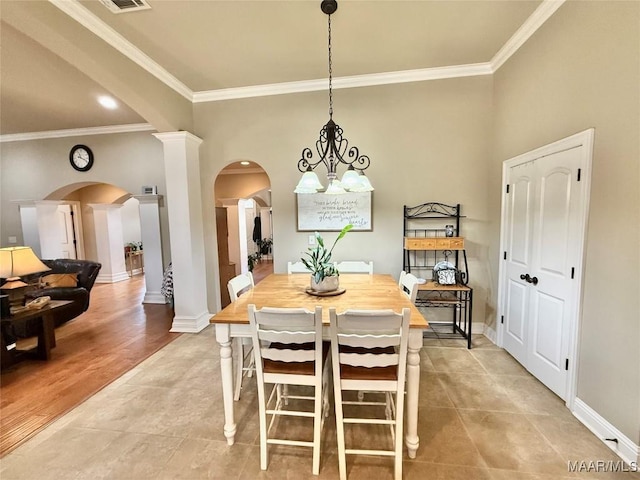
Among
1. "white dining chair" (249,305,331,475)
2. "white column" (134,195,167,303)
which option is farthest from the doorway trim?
"white column" (134,195,167,303)

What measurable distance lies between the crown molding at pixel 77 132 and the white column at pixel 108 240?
1.72m

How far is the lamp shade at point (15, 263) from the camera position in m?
2.70

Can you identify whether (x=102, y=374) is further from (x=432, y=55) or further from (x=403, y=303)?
(x=432, y=55)

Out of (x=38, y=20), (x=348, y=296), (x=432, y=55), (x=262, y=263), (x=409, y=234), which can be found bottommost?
(x=262, y=263)

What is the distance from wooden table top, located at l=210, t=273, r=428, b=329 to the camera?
1.77 m

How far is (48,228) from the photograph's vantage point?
17.7 feet

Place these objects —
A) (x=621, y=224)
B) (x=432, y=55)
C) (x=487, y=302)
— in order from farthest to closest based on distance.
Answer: (x=487, y=302), (x=432, y=55), (x=621, y=224)

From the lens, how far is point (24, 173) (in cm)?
507

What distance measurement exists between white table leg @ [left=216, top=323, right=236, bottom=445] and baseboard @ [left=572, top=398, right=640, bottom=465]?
2328 millimetres

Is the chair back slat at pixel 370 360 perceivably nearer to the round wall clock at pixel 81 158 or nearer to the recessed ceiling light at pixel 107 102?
the recessed ceiling light at pixel 107 102

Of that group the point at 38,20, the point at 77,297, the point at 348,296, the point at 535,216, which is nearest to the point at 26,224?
the point at 77,297

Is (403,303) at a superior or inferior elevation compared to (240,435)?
superior

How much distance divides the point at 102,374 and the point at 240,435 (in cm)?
174

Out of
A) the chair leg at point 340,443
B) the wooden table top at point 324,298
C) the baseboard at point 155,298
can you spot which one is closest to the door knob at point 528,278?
the wooden table top at point 324,298
